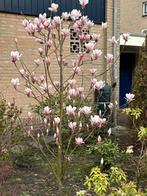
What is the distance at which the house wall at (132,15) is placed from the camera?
32.0 m

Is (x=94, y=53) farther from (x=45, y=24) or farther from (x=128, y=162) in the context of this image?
(x=128, y=162)

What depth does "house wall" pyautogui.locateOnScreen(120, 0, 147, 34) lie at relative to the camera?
3195 cm

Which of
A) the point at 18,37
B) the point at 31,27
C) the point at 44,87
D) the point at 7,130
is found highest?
the point at 31,27

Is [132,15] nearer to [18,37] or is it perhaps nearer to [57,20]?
[18,37]

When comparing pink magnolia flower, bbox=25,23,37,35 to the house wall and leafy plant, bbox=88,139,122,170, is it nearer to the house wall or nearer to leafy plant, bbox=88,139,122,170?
leafy plant, bbox=88,139,122,170

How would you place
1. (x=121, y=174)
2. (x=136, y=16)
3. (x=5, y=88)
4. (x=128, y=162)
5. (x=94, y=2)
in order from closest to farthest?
(x=121, y=174) < (x=128, y=162) < (x=5, y=88) < (x=94, y=2) < (x=136, y=16)

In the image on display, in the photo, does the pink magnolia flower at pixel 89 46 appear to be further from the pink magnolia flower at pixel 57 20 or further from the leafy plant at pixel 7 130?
the leafy plant at pixel 7 130

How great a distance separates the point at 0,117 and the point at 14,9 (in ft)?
14.6

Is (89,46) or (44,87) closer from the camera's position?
(89,46)

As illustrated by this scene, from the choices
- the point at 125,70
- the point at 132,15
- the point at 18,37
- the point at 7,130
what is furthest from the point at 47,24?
the point at 132,15

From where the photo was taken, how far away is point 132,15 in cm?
3234

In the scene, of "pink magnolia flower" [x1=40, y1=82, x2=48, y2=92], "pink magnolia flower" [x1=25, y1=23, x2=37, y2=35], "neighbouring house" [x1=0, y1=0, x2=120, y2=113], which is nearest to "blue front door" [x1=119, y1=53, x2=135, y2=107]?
"neighbouring house" [x1=0, y1=0, x2=120, y2=113]

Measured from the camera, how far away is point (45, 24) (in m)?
4.36

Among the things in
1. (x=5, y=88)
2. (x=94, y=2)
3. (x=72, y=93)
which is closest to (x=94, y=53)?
(x=72, y=93)
